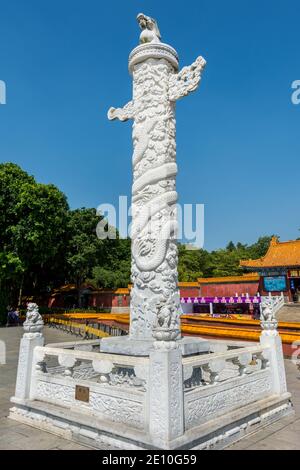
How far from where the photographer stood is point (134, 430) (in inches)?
144

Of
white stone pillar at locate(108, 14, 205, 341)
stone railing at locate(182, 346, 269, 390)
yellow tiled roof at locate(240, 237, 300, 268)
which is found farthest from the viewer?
yellow tiled roof at locate(240, 237, 300, 268)

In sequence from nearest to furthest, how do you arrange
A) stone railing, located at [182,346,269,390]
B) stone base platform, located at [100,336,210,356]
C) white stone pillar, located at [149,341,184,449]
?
white stone pillar, located at [149,341,184,449], stone railing, located at [182,346,269,390], stone base platform, located at [100,336,210,356]

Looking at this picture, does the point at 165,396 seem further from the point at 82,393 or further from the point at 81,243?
the point at 81,243

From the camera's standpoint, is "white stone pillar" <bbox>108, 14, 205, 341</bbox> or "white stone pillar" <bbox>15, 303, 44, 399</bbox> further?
"white stone pillar" <bbox>108, 14, 205, 341</bbox>

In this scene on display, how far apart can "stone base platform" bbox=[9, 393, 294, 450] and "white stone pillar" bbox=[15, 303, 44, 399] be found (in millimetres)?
159

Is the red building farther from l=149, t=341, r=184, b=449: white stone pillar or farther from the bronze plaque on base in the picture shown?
l=149, t=341, r=184, b=449: white stone pillar

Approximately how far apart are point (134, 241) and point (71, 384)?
2297 millimetres

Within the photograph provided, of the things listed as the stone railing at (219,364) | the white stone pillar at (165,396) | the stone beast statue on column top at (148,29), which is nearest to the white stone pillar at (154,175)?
the stone beast statue on column top at (148,29)

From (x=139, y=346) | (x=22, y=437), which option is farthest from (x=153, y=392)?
(x=22, y=437)

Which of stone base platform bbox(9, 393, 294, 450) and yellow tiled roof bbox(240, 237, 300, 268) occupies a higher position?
A: yellow tiled roof bbox(240, 237, 300, 268)

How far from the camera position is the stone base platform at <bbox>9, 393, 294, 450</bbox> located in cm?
362

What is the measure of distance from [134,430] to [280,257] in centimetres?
2720

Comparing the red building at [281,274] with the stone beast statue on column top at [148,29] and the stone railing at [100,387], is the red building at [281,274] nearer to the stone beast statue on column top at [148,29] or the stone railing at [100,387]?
the stone beast statue on column top at [148,29]

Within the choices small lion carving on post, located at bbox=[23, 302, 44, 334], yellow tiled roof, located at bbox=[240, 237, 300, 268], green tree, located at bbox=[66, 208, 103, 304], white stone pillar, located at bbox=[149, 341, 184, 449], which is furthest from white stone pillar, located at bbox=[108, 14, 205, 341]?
green tree, located at bbox=[66, 208, 103, 304]
